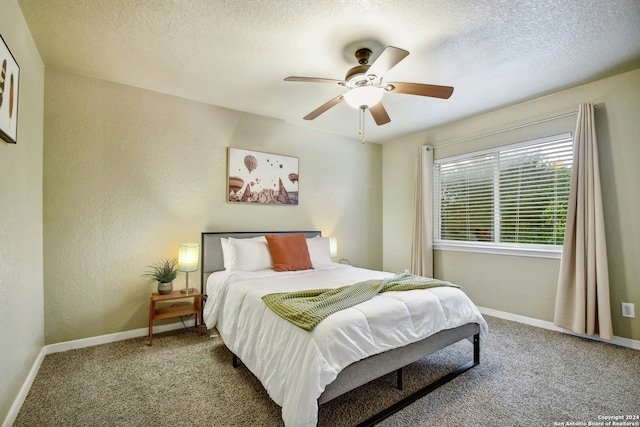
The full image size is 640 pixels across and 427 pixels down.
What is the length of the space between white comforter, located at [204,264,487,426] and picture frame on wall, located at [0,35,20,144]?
1733 millimetres

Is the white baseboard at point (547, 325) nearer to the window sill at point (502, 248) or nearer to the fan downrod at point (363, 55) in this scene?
the window sill at point (502, 248)

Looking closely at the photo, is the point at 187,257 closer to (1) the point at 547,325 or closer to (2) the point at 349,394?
(2) the point at 349,394

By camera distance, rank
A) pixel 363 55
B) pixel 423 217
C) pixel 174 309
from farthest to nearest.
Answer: pixel 423 217 < pixel 174 309 < pixel 363 55

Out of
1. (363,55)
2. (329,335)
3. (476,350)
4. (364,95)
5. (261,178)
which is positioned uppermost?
(363,55)

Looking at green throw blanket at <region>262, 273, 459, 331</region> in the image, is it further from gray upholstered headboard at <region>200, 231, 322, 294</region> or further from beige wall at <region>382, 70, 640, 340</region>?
beige wall at <region>382, 70, 640, 340</region>

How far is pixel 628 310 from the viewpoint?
2.65 meters

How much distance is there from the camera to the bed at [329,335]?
1460mm

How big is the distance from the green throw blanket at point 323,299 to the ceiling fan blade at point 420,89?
1480 mm

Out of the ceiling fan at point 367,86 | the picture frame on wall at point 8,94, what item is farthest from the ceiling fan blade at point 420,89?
the picture frame on wall at point 8,94

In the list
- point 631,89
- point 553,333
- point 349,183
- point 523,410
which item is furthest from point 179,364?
point 631,89

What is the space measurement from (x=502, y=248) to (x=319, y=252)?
2.26 meters

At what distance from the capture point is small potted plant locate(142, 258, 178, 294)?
9.47 ft

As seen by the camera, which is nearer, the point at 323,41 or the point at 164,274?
the point at 323,41

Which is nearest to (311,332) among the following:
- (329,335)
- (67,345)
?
(329,335)
